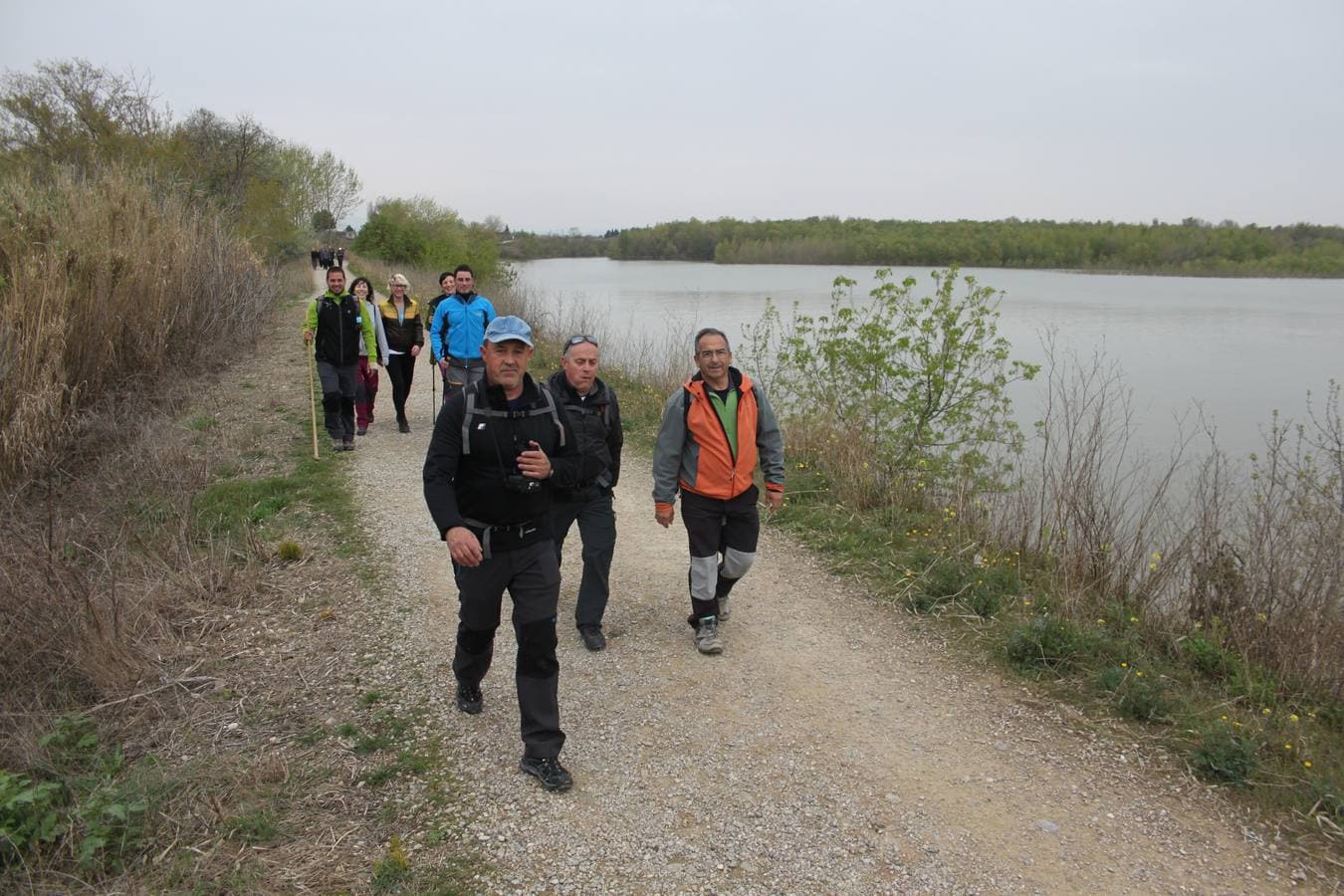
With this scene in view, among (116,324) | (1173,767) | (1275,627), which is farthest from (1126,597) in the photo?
(116,324)

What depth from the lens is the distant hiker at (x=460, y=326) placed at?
8.51 meters

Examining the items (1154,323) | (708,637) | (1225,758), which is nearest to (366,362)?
(708,637)

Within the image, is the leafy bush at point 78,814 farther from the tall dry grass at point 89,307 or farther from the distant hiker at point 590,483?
the tall dry grass at point 89,307

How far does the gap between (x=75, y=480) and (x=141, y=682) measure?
4400mm

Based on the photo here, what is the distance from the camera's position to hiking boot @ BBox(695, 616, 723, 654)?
4.94 meters

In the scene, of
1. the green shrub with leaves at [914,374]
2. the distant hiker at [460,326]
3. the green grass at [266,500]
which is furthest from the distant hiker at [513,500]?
the green shrub with leaves at [914,374]

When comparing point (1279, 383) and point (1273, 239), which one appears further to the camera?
point (1273, 239)

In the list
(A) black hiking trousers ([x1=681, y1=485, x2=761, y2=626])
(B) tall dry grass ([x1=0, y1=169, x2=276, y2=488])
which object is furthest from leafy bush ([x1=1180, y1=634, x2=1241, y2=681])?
(B) tall dry grass ([x1=0, y1=169, x2=276, y2=488])

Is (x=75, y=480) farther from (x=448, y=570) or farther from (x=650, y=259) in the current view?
(x=650, y=259)

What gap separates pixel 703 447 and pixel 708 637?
1.16 meters

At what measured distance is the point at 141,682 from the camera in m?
4.39

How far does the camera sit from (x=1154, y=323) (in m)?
22.8

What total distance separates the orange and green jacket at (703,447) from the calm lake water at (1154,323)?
524cm

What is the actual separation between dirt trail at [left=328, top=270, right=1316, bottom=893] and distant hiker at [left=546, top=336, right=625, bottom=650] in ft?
0.84
